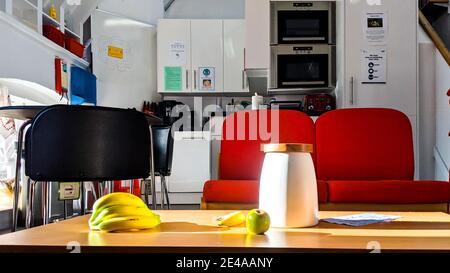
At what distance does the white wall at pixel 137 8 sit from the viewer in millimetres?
5926

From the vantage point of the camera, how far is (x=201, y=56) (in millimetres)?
5930

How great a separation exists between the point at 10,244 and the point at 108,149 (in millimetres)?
1246

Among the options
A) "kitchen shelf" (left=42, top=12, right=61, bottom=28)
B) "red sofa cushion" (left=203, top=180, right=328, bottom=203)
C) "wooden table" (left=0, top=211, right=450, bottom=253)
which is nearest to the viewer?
"wooden table" (left=0, top=211, right=450, bottom=253)

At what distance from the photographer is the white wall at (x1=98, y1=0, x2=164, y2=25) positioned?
5.93 meters

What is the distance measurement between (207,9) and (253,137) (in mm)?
4437

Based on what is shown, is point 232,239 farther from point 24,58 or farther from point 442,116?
point 24,58

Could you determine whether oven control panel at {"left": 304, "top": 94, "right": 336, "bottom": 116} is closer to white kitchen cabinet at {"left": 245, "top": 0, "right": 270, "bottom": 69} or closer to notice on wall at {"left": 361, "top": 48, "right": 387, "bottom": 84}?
notice on wall at {"left": 361, "top": 48, "right": 387, "bottom": 84}

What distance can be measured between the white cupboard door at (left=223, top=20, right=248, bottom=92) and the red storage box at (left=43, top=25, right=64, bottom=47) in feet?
7.03

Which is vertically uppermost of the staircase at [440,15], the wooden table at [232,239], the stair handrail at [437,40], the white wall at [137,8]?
the white wall at [137,8]

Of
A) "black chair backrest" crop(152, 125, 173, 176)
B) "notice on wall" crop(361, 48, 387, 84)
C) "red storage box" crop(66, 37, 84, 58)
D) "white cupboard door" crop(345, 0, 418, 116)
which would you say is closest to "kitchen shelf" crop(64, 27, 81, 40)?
"red storage box" crop(66, 37, 84, 58)

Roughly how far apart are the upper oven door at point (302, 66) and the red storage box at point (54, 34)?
2.35m

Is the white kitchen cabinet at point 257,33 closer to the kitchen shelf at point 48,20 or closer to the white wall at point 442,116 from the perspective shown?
the white wall at point 442,116

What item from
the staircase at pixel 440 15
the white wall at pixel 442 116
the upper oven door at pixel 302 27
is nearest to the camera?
the white wall at pixel 442 116

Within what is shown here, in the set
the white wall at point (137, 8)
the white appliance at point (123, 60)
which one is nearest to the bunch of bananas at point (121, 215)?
the white appliance at point (123, 60)
